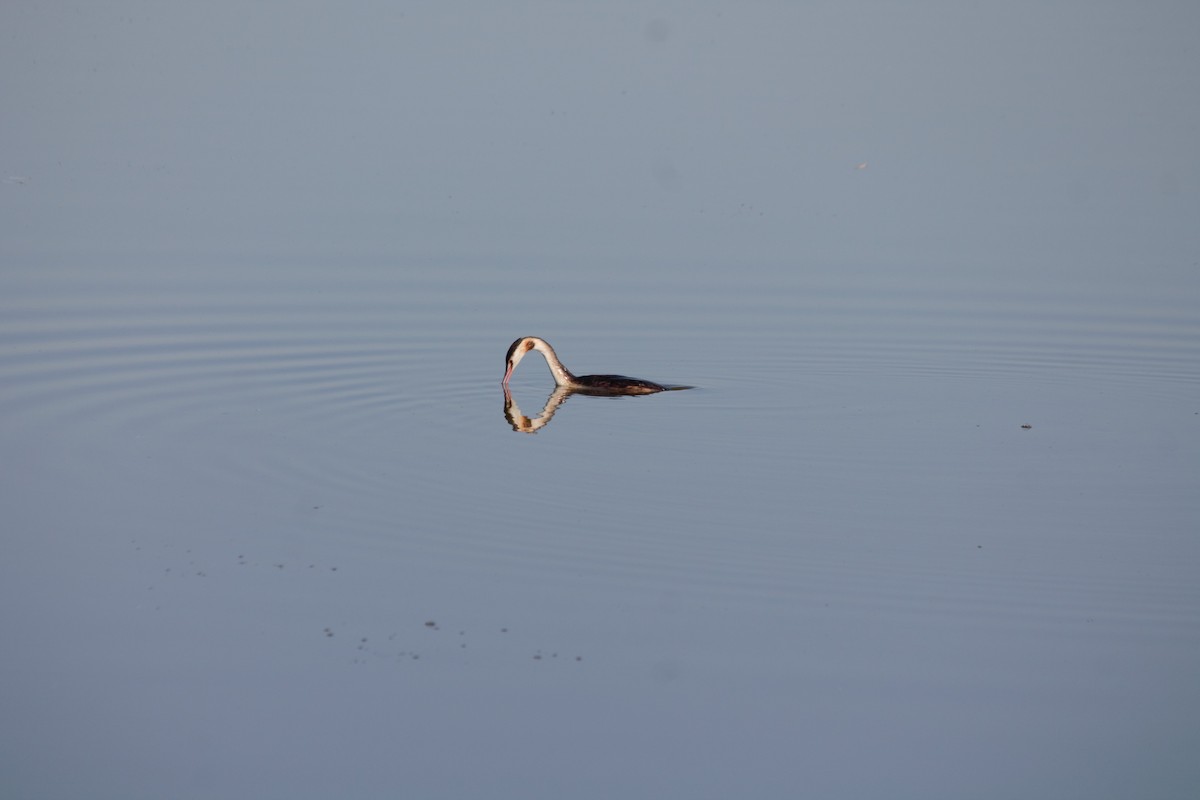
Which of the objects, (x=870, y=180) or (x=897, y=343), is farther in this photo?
(x=870, y=180)

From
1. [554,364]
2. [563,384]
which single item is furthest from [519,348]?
[563,384]

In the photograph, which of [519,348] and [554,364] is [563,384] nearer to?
[554,364]

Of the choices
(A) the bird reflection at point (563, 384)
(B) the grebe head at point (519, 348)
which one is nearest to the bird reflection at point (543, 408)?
(A) the bird reflection at point (563, 384)

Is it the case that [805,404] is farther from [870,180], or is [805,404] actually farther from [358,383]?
[870,180]

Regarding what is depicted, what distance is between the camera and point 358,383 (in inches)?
519

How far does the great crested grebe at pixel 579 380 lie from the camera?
1327 centimetres

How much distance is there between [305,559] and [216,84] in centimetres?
1485

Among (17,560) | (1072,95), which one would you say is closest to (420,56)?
(1072,95)

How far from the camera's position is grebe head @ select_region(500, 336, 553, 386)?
13.4 metres

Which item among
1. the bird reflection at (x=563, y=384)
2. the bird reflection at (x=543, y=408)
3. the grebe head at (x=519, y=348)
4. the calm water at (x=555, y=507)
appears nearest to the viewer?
the calm water at (x=555, y=507)

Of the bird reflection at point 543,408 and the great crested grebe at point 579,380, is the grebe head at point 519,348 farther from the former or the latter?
the bird reflection at point 543,408

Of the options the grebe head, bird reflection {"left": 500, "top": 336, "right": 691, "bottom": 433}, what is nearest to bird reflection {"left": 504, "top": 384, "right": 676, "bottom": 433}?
bird reflection {"left": 500, "top": 336, "right": 691, "bottom": 433}

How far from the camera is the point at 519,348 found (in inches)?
531

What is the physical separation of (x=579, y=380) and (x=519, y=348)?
57cm
